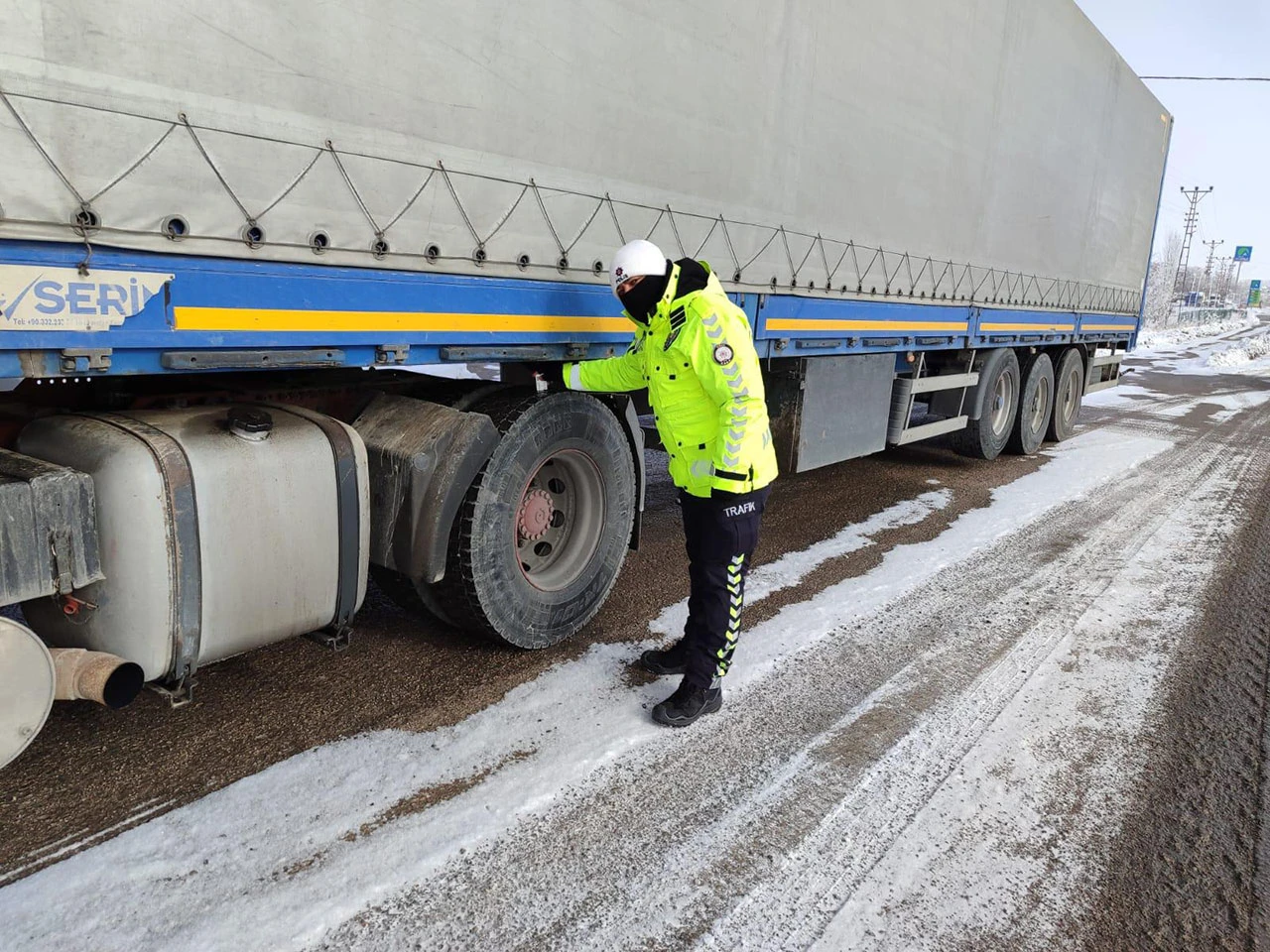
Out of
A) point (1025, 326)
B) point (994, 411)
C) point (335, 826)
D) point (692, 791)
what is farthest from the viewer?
point (994, 411)

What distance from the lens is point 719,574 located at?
328 centimetres

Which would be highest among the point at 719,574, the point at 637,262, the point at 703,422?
the point at 637,262

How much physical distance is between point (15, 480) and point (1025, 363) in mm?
9221

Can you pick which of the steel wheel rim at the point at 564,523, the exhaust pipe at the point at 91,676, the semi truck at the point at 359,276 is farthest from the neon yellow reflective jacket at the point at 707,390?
the exhaust pipe at the point at 91,676

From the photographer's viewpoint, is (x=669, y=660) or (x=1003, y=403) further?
(x=1003, y=403)

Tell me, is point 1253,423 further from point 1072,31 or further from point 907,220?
point 907,220

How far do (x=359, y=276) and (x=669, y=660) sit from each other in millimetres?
2009

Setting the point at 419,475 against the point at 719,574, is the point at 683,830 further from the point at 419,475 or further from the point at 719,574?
the point at 419,475

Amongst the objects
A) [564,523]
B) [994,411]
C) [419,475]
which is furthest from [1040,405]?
[419,475]

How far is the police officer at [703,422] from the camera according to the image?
3047 mm

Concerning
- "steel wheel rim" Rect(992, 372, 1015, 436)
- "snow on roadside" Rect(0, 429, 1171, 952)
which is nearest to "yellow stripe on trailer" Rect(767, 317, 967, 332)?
"steel wheel rim" Rect(992, 372, 1015, 436)

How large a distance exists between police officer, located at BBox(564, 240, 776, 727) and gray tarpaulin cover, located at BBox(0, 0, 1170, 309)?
0.50 meters

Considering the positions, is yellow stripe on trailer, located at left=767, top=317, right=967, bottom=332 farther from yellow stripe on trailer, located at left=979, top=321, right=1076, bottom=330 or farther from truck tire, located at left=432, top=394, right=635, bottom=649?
truck tire, located at left=432, top=394, right=635, bottom=649

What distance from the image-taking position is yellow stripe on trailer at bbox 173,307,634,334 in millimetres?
2363
